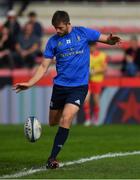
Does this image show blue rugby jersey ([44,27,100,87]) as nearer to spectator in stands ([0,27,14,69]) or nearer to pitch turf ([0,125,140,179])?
pitch turf ([0,125,140,179])

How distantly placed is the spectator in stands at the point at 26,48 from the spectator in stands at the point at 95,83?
75.1 inches

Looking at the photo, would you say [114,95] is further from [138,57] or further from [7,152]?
[7,152]

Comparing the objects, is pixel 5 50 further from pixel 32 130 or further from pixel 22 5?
pixel 32 130

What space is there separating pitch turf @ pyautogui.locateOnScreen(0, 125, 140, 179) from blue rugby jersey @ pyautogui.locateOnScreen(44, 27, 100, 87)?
3.74 feet

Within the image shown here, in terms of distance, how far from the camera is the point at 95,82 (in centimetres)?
1961

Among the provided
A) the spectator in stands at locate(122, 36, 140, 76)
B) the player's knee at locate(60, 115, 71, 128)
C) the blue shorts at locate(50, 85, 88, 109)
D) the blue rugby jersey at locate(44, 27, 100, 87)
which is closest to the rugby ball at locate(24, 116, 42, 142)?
the player's knee at locate(60, 115, 71, 128)

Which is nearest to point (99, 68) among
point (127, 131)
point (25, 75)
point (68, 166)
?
point (25, 75)

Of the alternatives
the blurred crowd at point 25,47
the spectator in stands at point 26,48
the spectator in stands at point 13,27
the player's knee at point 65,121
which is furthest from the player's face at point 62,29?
the spectator in stands at point 13,27

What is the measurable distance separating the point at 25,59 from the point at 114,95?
286 centimetres

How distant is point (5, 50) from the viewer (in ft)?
70.3

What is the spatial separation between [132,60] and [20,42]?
298cm

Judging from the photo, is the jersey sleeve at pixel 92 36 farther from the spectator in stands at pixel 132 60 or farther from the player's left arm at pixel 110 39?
the spectator in stands at pixel 132 60

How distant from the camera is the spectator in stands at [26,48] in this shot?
21.0 metres

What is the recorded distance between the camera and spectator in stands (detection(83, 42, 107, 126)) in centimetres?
1927
